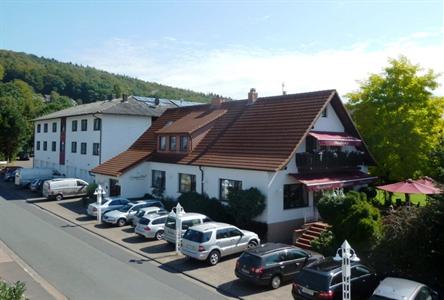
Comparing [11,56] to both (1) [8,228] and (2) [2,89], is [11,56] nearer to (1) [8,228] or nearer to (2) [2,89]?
(2) [2,89]

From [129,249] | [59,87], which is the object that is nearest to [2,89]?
[59,87]

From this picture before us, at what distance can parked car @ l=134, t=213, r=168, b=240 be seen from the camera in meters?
23.5

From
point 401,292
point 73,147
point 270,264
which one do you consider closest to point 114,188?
point 73,147

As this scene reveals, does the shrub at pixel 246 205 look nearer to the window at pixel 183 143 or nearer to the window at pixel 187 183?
the window at pixel 187 183

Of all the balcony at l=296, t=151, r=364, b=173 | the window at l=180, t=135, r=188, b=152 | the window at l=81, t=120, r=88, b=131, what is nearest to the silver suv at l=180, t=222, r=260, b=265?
the balcony at l=296, t=151, r=364, b=173

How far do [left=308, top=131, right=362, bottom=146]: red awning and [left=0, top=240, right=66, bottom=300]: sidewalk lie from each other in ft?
55.4

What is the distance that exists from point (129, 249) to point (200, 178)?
804cm

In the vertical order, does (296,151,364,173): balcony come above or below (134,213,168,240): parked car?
above

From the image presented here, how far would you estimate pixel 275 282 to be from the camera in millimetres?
16594

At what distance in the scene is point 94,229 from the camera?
26.5 m

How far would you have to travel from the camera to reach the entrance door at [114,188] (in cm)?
3432

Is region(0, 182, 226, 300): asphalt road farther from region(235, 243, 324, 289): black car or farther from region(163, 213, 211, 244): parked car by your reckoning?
region(163, 213, 211, 244): parked car

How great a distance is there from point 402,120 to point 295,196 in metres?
10.2

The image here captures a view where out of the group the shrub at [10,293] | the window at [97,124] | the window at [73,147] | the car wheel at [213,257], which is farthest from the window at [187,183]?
the window at [73,147]
